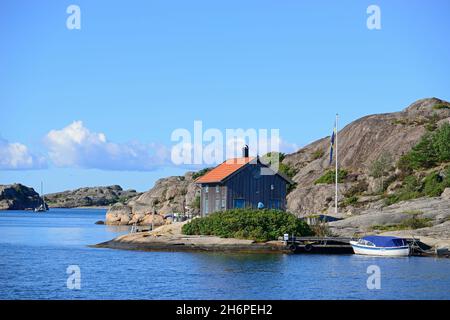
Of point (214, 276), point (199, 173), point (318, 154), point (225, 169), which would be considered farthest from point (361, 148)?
point (214, 276)

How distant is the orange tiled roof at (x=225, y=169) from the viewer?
7094cm

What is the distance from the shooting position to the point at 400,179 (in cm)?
9656

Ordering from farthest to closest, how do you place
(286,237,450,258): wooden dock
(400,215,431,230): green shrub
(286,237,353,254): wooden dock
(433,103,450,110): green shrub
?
(433,103,450,110): green shrub
(400,215,431,230): green shrub
(286,237,353,254): wooden dock
(286,237,450,258): wooden dock

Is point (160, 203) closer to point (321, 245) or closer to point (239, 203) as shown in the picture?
point (239, 203)

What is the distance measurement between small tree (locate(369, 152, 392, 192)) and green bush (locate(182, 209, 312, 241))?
37.0 meters

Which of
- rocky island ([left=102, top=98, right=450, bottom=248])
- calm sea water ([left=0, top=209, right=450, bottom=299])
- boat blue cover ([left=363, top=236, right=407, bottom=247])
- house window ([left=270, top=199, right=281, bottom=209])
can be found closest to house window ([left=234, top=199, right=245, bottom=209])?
house window ([left=270, top=199, right=281, bottom=209])

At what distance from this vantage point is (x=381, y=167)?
98.0m

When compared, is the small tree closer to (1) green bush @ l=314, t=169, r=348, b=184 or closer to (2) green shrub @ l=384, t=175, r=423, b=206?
(1) green bush @ l=314, t=169, r=348, b=184

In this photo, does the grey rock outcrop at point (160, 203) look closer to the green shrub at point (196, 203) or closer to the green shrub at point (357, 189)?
the green shrub at point (196, 203)

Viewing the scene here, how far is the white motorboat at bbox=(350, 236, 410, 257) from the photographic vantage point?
5750 centimetres

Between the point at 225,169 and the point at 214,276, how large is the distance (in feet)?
94.1
